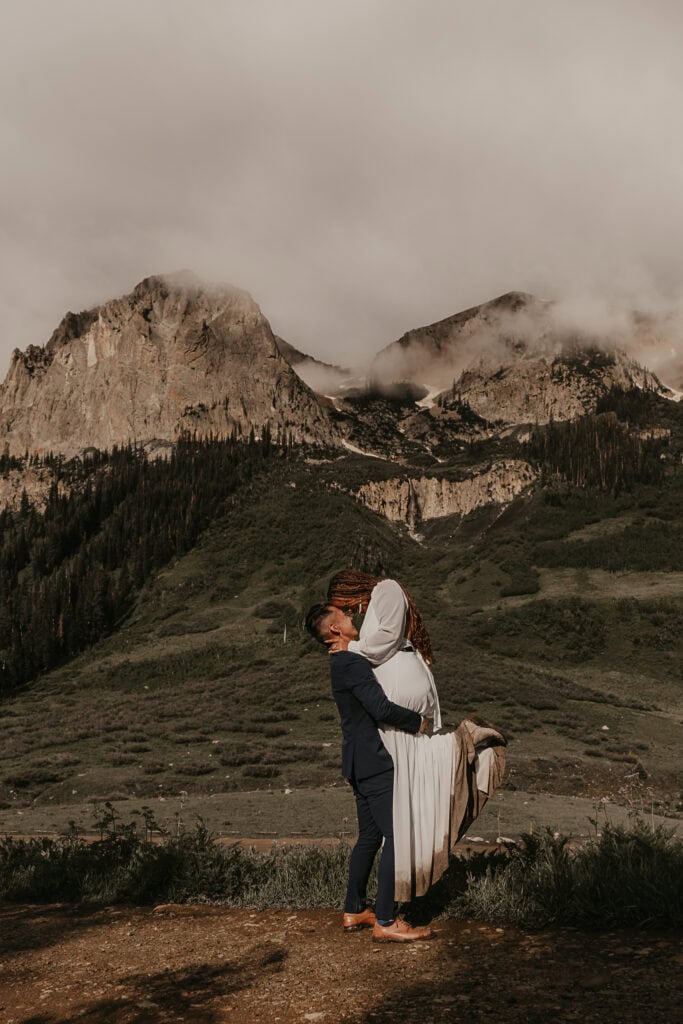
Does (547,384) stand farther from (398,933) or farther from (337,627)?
(398,933)

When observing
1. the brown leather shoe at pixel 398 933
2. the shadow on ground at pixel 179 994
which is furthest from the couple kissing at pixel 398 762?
the shadow on ground at pixel 179 994

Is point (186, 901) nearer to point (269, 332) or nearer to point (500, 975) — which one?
point (500, 975)

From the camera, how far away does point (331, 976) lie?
3859 millimetres

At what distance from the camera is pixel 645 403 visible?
130250 millimetres

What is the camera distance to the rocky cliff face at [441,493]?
335 feet

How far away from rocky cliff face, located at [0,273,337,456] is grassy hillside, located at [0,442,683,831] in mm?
24684

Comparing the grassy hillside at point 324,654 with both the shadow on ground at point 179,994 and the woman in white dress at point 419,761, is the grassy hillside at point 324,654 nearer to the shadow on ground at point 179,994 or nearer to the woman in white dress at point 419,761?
the woman in white dress at point 419,761

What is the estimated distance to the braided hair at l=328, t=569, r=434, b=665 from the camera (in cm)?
487

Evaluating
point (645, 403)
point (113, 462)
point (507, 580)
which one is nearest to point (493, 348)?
point (645, 403)

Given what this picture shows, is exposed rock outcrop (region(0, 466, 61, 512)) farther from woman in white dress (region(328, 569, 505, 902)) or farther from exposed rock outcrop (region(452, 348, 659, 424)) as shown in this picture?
woman in white dress (region(328, 569, 505, 902))

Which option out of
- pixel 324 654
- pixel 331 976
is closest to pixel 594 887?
pixel 331 976

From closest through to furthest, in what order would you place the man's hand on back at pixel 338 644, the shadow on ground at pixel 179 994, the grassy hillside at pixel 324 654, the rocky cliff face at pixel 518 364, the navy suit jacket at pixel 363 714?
the shadow on ground at pixel 179 994
the navy suit jacket at pixel 363 714
the man's hand on back at pixel 338 644
the grassy hillside at pixel 324 654
the rocky cliff face at pixel 518 364

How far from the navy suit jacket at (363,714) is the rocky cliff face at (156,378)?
118144mm

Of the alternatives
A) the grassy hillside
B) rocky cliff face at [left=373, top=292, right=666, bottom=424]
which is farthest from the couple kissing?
rocky cliff face at [left=373, top=292, right=666, bottom=424]
